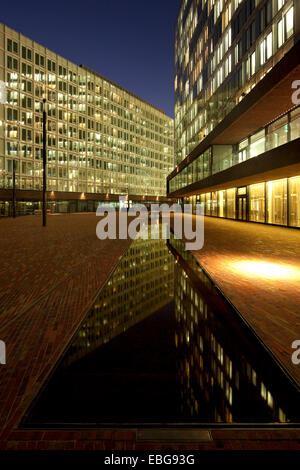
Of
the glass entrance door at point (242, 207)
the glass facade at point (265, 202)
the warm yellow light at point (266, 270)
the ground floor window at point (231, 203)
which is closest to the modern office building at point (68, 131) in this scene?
the ground floor window at point (231, 203)

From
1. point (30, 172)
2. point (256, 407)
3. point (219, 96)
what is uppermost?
point (219, 96)

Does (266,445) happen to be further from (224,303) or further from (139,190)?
(139,190)

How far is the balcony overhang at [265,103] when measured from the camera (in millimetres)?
14702

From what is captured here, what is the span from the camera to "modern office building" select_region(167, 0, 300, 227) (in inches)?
679

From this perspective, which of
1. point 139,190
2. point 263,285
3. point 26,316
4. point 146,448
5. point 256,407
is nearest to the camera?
point 146,448

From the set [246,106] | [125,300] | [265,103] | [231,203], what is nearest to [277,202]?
[246,106]

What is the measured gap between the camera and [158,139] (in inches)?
4213

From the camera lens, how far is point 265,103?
19.0 m

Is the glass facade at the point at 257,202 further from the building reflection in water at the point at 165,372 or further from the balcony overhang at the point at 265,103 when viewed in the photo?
the building reflection in water at the point at 165,372

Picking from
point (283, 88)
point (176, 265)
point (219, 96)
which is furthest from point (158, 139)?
point (176, 265)

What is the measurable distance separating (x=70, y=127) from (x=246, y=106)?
5868cm

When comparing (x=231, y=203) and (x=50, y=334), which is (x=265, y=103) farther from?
(x=50, y=334)

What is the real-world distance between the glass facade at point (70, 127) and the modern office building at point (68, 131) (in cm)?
18

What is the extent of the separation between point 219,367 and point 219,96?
1444 inches
